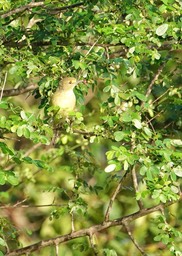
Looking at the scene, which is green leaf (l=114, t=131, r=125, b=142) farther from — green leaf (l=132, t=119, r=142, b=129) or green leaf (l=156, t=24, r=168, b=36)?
green leaf (l=156, t=24, r=168, b=36)

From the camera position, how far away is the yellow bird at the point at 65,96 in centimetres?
318

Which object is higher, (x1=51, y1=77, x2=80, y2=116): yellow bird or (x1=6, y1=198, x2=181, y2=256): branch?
(x1=51, y1=77, x2=80, y2=116): yellow bird

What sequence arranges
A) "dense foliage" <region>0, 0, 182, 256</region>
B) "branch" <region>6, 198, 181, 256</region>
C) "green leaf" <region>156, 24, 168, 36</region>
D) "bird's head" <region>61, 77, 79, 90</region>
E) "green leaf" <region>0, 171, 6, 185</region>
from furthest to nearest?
"branch" <region>6, 198, 181, 256</region>, "bird's head" <region>61, 77, 79, 90</region>, "green leaf" <region>156, 24, 168, 36</region>, "dense foliage" <region>0, 0, 182, 256</region>, "green leaf" <region>0, 171, 6, 185</region>

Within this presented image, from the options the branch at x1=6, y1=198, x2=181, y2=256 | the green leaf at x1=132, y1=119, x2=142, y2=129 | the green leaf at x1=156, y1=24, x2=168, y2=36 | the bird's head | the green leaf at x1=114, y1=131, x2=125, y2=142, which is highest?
the green leaf at x1=156, y1=24, x2=168, y2=36

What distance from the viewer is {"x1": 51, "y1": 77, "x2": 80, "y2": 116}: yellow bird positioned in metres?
3.18

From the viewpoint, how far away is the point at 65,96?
333cm

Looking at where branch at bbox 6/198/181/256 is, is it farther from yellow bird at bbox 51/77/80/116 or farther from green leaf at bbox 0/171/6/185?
green leaf at bbox 0/171/6/185

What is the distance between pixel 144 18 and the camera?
3.30 metres

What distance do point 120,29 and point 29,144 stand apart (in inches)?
112

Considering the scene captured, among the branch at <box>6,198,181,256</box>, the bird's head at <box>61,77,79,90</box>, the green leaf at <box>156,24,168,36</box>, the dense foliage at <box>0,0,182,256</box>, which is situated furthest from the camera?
the branch at <box>6,198,181,256</box>

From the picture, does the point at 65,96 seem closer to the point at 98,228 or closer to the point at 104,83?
the point at 104,83

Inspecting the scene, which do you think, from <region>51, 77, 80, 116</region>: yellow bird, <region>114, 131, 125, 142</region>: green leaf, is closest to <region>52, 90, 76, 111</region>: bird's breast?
<region>51, 77, 80, 116</region>: yellow bird

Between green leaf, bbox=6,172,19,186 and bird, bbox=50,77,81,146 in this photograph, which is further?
bird, bbox=50,77,81,146

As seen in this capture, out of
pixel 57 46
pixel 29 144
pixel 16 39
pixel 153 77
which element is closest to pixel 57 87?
pixel 57 46
